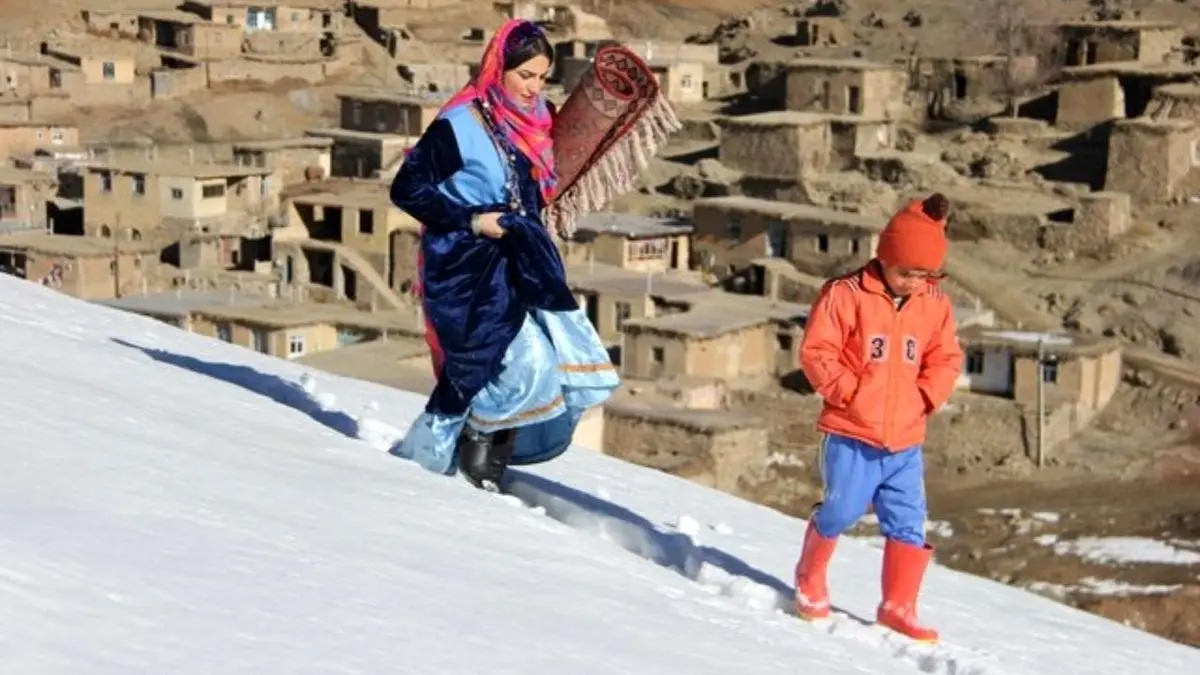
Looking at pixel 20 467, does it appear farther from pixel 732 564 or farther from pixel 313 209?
pixel 313 209

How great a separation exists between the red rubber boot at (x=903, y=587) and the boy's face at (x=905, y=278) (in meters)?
0.70

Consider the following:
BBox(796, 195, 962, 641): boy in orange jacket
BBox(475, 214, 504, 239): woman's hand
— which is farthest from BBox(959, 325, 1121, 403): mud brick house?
BBox(796, 195, 962, 641): boy in orange jacket

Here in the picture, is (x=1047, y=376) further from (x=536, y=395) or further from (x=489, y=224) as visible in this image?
(x=489, y=224)

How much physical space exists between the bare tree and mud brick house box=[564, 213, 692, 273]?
7.16 m

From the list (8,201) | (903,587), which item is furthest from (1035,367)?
(903,587)

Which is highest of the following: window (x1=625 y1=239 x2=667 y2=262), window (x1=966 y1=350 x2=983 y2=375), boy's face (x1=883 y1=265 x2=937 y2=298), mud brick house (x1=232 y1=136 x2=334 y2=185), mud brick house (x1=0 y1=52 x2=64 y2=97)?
boy's face (x1=883 y1=265 x2=937 y2=298)

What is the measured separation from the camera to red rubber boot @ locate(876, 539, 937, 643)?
557 centimetres

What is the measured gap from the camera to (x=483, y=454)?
629cm

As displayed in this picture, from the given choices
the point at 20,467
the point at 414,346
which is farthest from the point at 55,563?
the point at 414,346

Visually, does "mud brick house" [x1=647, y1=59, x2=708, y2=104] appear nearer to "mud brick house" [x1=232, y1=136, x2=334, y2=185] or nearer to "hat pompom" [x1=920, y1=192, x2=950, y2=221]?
"mud brick house" [x1=232, y1=136, x2=334, y2=185]

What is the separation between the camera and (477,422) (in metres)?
6.22

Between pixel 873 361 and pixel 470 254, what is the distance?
135cm

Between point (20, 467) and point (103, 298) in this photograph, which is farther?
point (103, 298)

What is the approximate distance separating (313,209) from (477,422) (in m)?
24.3
